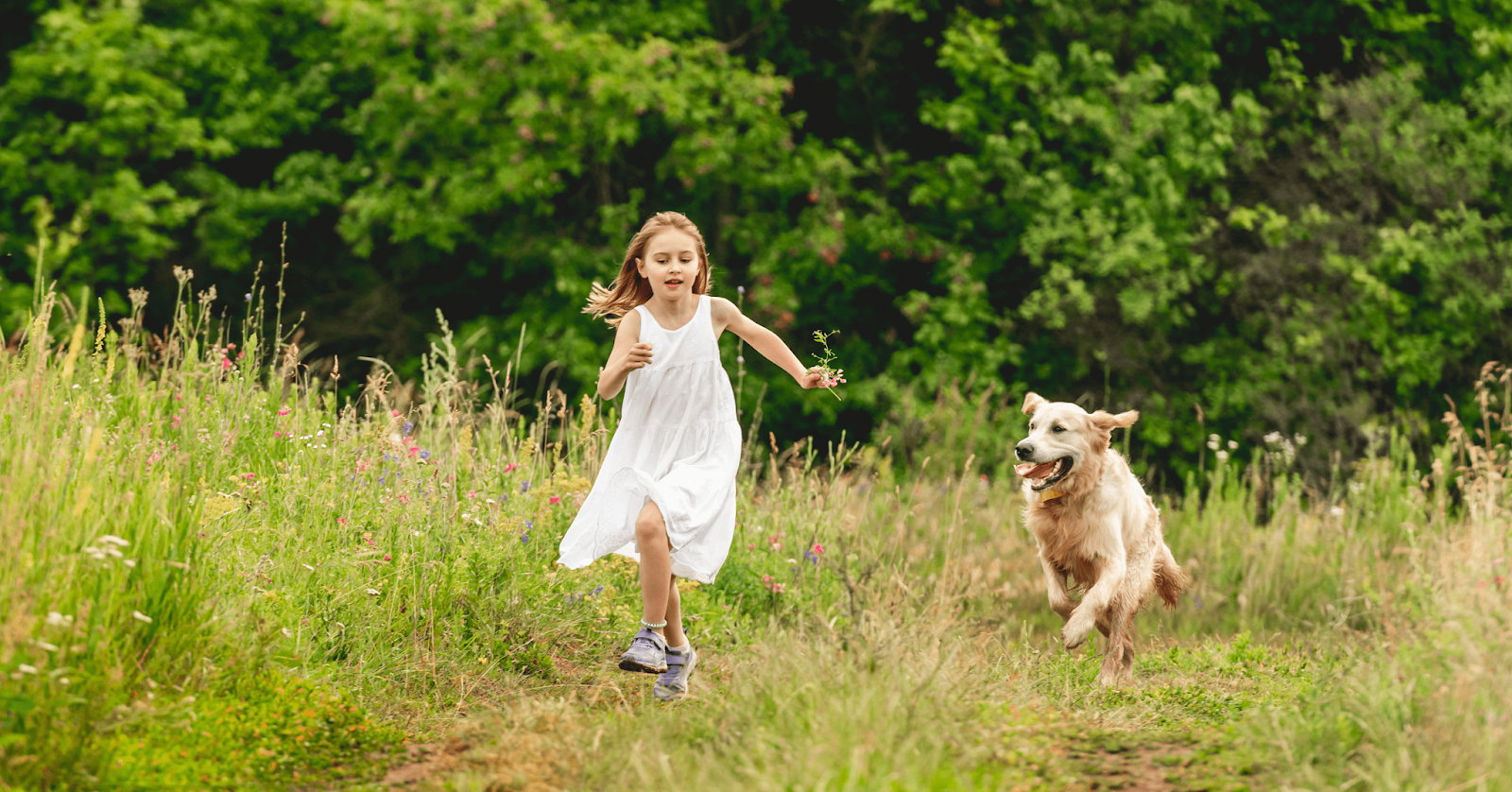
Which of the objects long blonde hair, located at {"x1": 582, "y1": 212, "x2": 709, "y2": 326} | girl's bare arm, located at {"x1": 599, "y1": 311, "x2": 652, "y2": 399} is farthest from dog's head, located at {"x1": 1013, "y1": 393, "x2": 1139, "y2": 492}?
girl's bare arm, located at {"x1": 599, "y1": 311, "x2": 652, "y2": 399}

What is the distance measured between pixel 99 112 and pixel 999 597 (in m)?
11.4

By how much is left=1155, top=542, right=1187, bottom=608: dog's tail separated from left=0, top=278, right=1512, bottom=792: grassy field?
0.33 m

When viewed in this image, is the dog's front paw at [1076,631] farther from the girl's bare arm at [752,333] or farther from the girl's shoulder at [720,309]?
the girl's shoulder at [720,309]

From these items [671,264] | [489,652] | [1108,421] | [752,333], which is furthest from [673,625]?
[1108,421]

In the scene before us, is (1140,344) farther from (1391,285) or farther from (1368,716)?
(1368,716)

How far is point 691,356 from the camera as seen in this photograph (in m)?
4.42

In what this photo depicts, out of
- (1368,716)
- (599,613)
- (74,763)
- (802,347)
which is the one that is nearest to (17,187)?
(802,347)

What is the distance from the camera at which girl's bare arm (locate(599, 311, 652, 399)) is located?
4.08 metres

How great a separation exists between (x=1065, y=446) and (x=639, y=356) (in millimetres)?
1917

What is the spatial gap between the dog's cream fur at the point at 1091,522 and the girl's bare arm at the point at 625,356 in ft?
5.47

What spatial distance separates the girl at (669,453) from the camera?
13.8ft

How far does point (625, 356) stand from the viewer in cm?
412

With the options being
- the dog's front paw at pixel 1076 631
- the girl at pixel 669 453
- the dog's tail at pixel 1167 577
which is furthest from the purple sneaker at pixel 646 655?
the dog's tail at pixel 1167 577

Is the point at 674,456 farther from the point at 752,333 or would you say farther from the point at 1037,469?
the point at 1037,469
